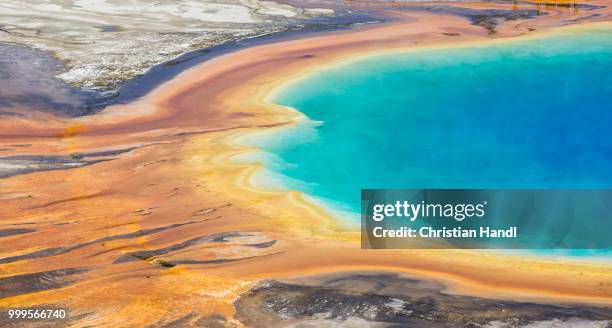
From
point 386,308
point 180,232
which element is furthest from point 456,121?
point 386,308

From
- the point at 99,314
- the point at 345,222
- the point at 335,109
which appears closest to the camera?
the point at 99,314

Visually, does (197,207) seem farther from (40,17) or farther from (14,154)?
(40,17)

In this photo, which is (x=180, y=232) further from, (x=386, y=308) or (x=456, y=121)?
(x=456, y=121)

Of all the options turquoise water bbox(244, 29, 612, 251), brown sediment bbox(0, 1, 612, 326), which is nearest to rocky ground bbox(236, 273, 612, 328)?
brown sediment bbox(0, 1, 612, 326)

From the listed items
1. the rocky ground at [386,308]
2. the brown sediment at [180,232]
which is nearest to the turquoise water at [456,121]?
the brown sediment at [180,232]

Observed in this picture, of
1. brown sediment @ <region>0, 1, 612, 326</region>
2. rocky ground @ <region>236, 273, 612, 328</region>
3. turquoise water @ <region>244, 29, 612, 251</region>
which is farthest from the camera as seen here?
turquoise water @ <region>244, 29, 612, 251</region>

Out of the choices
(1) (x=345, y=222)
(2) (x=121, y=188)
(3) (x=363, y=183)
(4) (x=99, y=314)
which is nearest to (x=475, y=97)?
(3) (x=363, y=183)

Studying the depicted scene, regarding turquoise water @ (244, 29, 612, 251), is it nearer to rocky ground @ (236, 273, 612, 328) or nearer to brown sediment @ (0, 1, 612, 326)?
brown sediment @ (0, 1, 612, 326)
